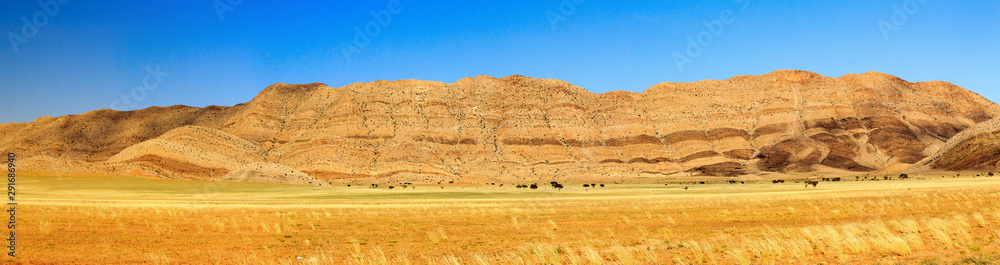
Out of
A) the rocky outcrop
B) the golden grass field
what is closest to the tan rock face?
the rocky outcrop

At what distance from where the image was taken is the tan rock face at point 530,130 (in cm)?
12462

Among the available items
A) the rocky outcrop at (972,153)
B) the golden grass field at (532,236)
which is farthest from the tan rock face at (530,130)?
the golden grass field at (532,236)

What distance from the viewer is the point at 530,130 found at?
142 metres

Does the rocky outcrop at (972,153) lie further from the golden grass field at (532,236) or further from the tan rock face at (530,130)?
the golden grass field at (532,236)

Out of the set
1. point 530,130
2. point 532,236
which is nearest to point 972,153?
point 530,130

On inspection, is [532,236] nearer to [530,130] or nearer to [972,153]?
[972,153]

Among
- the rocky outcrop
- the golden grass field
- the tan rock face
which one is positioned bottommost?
the golden grass field

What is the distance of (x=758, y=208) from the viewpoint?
32062 mm

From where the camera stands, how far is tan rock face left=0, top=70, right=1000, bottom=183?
125 meters

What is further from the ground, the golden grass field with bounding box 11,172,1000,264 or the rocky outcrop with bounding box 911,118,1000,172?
the rocky outcrop with bounding box 911,118,1000,172

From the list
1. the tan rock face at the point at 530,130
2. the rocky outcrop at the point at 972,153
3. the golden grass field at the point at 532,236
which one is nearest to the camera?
the golden grass field at the point at 532,236

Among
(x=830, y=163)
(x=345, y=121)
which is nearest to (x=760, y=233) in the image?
(x=830, y=163)

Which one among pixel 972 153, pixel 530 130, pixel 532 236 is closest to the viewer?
pixel 532 236

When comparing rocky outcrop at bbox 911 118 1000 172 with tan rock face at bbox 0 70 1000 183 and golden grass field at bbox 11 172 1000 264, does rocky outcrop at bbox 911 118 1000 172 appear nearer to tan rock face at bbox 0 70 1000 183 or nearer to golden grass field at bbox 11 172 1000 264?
tan rock face at bbox 0 70 1000 183
